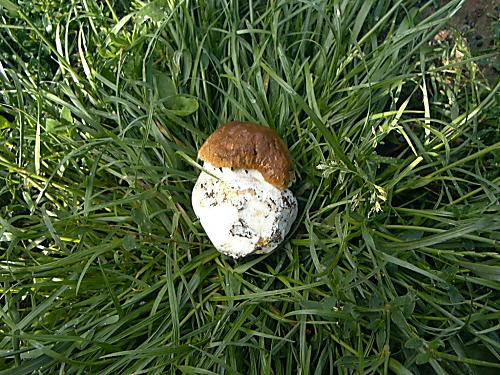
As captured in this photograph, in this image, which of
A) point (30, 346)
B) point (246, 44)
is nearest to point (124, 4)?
point (246, 44)

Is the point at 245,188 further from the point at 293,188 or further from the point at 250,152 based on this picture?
the point at 293,188

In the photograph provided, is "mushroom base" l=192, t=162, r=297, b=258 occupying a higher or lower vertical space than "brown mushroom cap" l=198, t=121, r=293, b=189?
lower

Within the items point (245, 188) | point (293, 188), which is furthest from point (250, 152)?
point (293, 188)

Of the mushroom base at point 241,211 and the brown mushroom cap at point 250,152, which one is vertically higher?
the brown mushroom cap at point 250,152
